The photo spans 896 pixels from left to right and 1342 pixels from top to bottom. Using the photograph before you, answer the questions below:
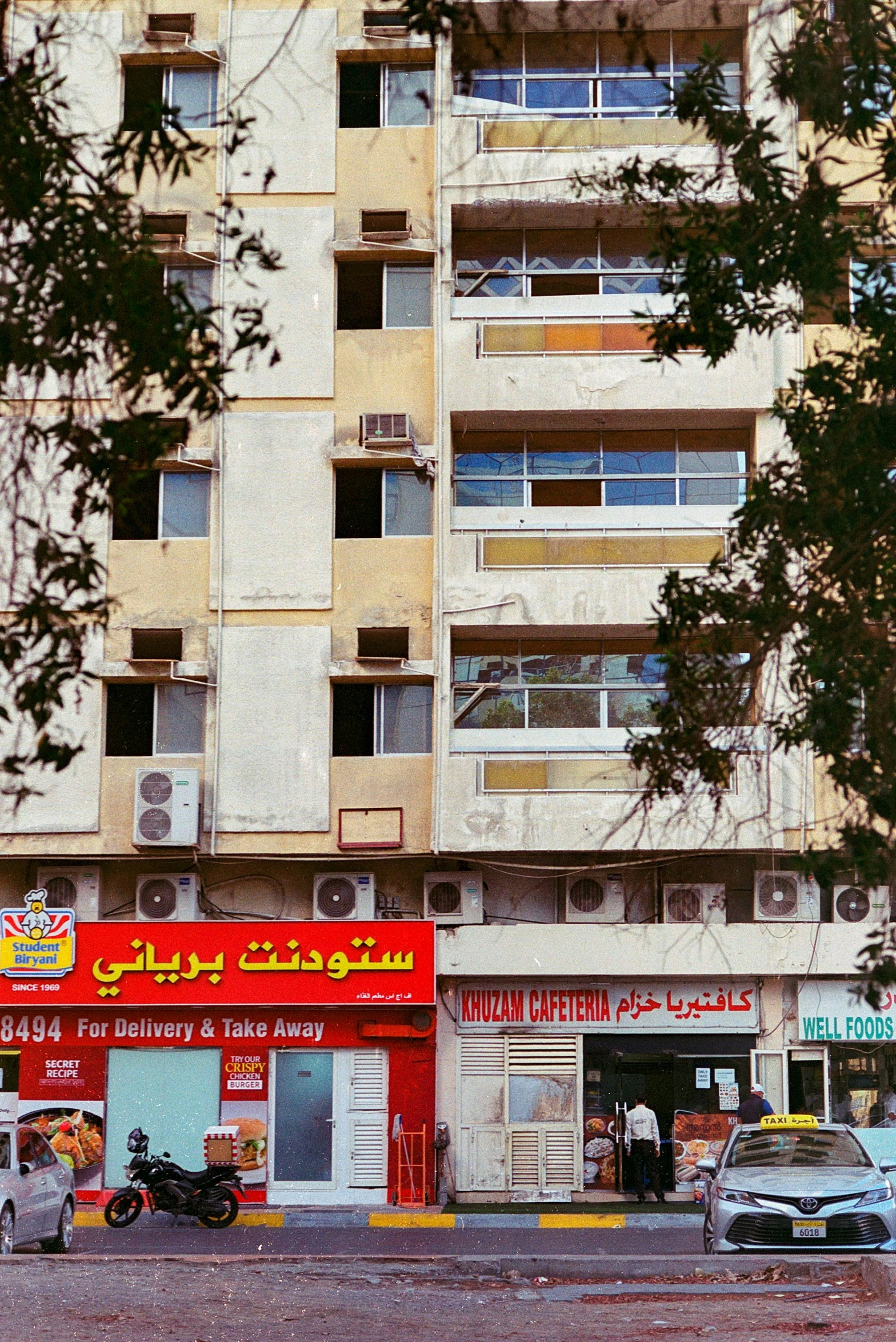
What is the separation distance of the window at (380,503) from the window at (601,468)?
705mm

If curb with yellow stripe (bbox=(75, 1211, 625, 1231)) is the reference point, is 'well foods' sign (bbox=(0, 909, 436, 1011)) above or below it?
above

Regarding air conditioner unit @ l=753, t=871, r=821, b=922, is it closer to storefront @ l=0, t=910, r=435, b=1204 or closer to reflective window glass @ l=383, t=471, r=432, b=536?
storefront @ l=0, t=910, r=435, b=1204

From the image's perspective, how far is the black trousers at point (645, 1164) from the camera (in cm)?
2433

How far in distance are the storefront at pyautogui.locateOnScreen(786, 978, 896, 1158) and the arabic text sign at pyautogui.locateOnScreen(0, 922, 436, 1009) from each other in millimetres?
5520

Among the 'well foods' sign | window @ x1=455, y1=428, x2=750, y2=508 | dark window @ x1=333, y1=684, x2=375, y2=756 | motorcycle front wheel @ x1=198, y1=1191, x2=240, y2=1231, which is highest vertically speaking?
window @ x1=455, y1=428, x2=750, y2=508

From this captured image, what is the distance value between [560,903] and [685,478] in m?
6.57

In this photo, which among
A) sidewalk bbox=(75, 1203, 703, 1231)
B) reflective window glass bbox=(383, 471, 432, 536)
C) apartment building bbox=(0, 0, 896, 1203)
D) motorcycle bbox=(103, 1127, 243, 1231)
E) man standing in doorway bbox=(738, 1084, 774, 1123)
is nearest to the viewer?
man standing in doorway bbox=(738, 1084, 774, 1123)

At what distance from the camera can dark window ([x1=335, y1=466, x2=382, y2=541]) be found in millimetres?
26172

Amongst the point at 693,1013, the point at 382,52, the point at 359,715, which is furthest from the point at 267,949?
the point at 382,52

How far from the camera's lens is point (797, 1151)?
1557 cm

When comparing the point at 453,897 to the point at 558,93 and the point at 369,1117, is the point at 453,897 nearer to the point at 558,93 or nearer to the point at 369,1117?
the point at 369,1117

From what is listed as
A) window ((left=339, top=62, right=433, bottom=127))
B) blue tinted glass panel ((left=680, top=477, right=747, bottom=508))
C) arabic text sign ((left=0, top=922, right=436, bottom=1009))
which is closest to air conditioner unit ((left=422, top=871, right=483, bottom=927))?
arabic text sign ((left=0, top=922, right=436, bottom=1009))

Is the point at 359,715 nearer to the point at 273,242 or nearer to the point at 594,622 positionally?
the point at 594,622

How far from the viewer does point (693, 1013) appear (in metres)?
25.4
